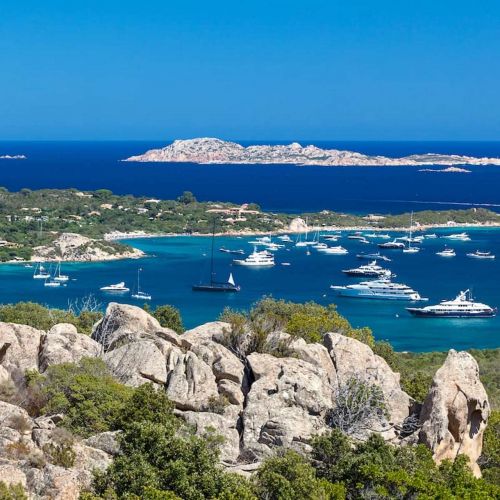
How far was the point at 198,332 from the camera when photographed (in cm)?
2355

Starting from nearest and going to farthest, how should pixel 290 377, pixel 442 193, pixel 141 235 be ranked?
pixel 290 377
pixel 141 235
pixel 442 193

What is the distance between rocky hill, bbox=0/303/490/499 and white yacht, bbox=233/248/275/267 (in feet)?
184

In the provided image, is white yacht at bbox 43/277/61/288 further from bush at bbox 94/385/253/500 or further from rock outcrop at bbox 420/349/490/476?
bush at bbox 94/385/253/500

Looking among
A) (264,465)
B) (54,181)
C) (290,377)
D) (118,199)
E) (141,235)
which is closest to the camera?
(264,465)

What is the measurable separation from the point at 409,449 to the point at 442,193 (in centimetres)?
14336

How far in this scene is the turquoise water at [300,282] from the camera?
57125 mm

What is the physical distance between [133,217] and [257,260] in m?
23.9

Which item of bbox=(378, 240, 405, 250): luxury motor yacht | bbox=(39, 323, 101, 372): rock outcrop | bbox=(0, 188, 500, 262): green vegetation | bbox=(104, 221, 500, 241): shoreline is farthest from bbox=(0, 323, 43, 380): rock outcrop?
bbox=(378, 240, 405, 250): luxury motor yacht

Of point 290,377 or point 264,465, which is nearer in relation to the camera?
point 264,465

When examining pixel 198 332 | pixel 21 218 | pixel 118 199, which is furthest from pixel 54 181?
pixel 198 332

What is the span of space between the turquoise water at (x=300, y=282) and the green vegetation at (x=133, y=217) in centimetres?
549

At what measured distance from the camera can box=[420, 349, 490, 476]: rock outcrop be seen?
1814 cm

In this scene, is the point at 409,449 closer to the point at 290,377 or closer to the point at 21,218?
the point at 290,377

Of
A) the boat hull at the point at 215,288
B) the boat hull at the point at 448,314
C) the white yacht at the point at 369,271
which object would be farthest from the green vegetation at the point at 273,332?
the white yacht at the point at 369,271
